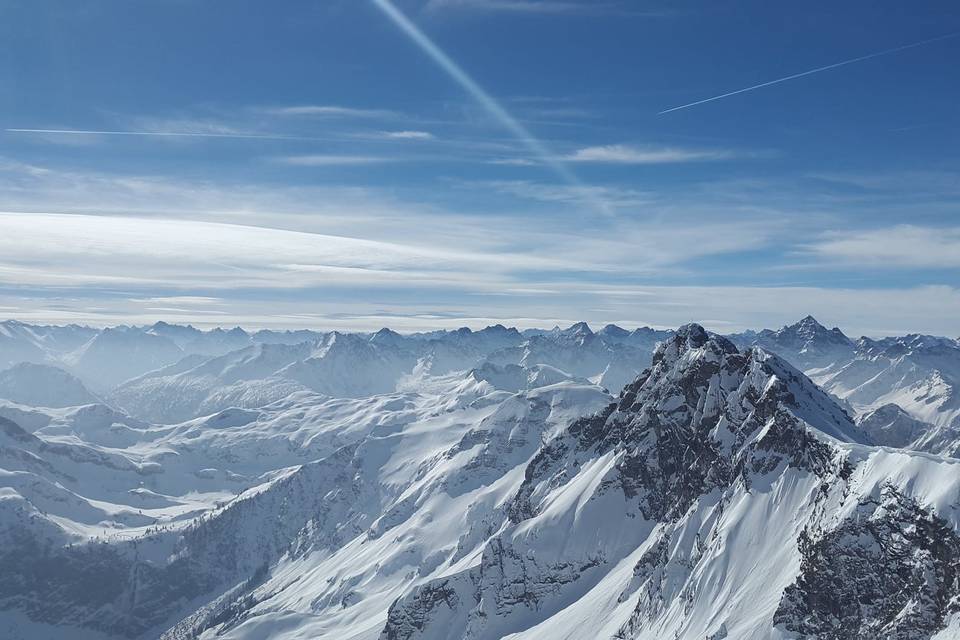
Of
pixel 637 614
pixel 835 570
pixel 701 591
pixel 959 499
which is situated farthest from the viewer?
pixel 637 614

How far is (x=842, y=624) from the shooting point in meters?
138

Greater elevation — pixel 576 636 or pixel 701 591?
pixel 701 591

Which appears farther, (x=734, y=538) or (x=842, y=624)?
(x=734, y=538)

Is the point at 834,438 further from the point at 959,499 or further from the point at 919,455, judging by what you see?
the point at 959,499

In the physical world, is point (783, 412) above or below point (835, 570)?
above

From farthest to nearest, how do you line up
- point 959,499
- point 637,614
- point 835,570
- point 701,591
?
point 637,614 < point 701,591 < point 835,570 < point 959,499

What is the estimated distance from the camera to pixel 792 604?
Result: 5797 inches

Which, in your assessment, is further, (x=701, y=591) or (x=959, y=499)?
(x=701, y=591)

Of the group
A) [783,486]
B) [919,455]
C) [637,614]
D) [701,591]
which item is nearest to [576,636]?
[637,614]

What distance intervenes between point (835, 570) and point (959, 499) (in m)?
25.5

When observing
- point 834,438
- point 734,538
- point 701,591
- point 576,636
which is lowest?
point 576,636

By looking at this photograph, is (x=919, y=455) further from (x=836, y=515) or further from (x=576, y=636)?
(x=576, y=636)

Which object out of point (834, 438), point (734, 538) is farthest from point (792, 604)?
point (834, 438)

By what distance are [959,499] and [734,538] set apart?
56.8 m
